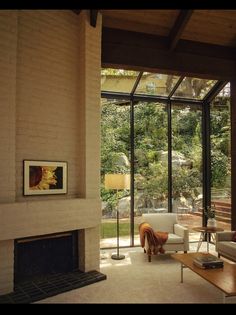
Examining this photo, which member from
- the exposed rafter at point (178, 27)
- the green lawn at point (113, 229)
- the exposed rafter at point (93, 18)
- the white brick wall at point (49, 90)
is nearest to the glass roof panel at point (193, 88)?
the exposed rafter at point (178, 27)

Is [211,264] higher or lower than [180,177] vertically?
lower

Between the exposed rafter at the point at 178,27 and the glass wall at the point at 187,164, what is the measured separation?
5.33 ft

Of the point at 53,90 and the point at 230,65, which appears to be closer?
the point at 53,90

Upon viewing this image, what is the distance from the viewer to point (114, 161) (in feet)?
Result: 21.1

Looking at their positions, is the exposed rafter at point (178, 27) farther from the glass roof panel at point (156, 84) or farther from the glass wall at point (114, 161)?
the glass wall at point (114, 161)

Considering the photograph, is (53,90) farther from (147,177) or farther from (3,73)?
(147,177)

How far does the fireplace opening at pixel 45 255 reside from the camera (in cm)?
426

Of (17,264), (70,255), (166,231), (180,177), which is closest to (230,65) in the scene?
(180,177)

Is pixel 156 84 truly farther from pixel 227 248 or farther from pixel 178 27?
pixel 227 248

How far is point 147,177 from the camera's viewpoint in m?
6.63

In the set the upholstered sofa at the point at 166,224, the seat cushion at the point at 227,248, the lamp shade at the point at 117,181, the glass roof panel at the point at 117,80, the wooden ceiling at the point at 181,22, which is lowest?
the seat cushion at the point at 227,248

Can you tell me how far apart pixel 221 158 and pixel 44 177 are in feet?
13.2

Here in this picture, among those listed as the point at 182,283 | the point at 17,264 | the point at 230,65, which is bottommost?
the point at 182,283
